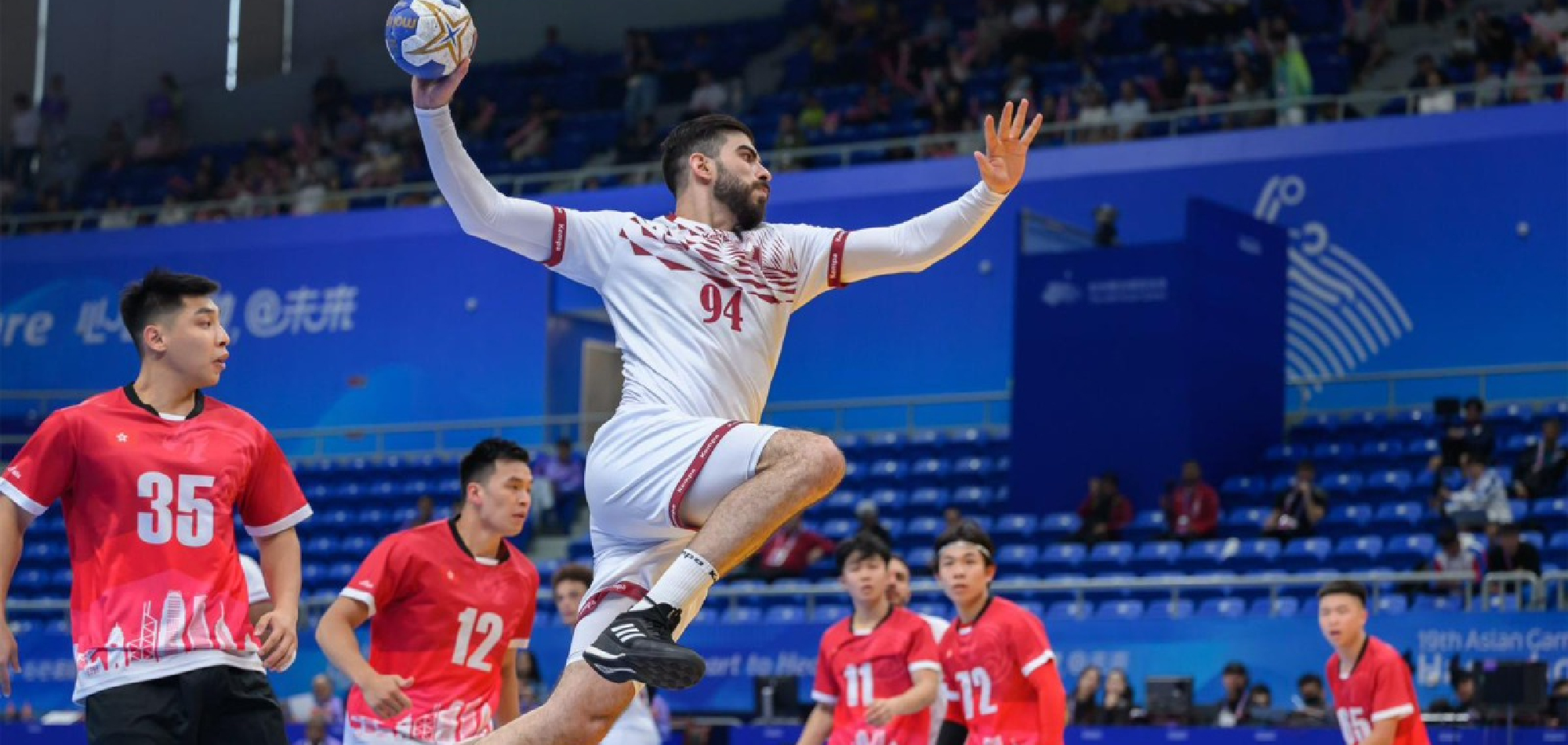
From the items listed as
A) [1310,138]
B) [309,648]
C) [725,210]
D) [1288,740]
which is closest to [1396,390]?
[1310,138]

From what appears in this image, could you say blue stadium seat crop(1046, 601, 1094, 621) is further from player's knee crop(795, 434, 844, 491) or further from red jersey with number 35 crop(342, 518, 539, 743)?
player's knee crop(795, 434, 844, 491)

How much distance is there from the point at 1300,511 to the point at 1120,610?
2.08 m

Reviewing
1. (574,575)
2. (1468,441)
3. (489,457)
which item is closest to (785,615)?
(1468,441)

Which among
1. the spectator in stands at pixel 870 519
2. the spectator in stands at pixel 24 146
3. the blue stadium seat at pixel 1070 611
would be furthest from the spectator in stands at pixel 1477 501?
the spectator in stands at pixel 24 146

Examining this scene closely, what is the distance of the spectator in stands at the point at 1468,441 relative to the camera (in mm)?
18500

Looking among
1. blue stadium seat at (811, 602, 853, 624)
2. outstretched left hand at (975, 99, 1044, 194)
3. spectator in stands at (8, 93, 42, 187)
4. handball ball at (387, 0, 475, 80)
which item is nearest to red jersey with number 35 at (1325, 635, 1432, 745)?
outstretched left hand at (975, 99, 1044, 194)

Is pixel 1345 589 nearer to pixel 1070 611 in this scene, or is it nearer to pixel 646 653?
pixel 646 653

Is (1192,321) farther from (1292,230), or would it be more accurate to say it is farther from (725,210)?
(725,210)

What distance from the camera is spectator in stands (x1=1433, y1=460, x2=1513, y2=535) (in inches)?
675

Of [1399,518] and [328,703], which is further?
[1399,518]

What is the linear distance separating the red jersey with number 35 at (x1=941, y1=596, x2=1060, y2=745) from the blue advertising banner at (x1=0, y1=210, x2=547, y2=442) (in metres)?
17.4

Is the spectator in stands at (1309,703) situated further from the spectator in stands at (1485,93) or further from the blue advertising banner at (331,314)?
the blue advertising banner at (331,314)

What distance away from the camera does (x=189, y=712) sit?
6.71 metres

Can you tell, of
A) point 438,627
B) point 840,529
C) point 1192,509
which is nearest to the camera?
point 438,627
